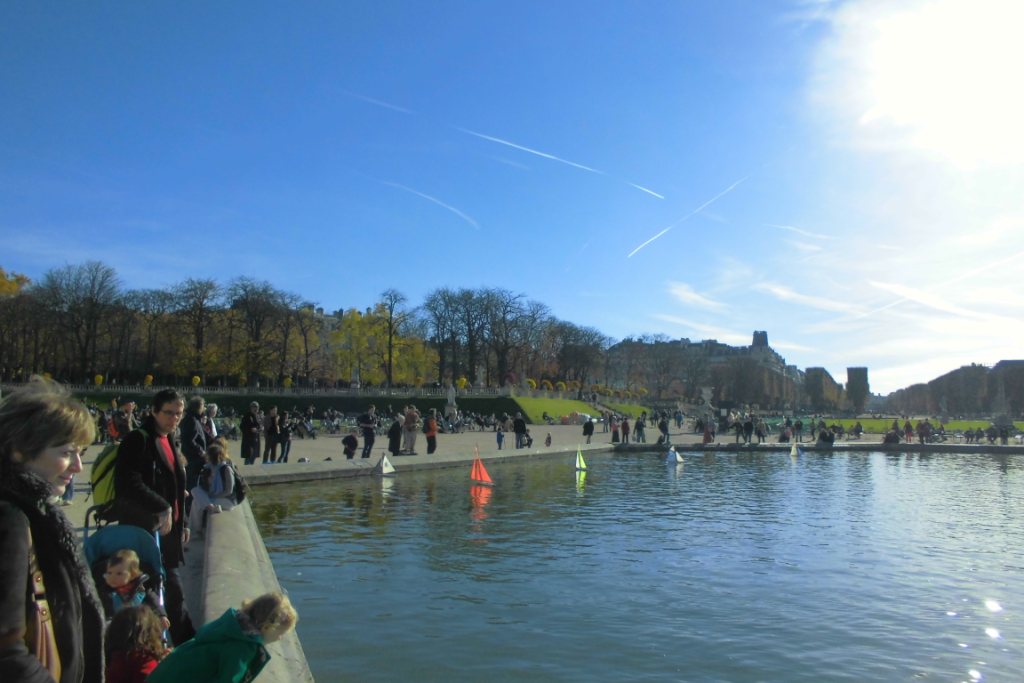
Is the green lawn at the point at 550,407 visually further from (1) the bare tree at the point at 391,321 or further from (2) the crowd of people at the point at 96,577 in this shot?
(2) the crowd of people at the point at 96,577

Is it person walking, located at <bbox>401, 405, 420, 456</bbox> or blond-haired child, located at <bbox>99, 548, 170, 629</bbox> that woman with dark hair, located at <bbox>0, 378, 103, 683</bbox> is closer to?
blond-haired child, located at <bbox>99, 548, 170, 629</bbox>

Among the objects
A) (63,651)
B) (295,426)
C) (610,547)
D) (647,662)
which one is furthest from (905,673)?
(295,426)

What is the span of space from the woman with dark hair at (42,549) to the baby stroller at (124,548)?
8.14 ft

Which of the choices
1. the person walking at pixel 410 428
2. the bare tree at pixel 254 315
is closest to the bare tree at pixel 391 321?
the bare tree at pixel 254 315

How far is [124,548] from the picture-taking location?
5.18 metres

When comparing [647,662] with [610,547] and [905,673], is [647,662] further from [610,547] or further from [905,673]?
[610,547]

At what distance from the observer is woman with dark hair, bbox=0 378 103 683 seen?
7.93ft

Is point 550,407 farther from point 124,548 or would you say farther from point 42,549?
point 42,549

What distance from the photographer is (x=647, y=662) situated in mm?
7324

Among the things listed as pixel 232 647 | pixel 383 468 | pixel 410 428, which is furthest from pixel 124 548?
pixel 410 428

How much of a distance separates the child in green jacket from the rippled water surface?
2903mm

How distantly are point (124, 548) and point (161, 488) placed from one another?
3.69ft

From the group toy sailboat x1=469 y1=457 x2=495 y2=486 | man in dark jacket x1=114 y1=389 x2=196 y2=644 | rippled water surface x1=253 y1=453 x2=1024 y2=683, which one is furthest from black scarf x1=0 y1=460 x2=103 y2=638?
toy sailboat x1=469 y1=457 x2=495 y2=486

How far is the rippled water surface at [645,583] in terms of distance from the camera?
24.3 ft
